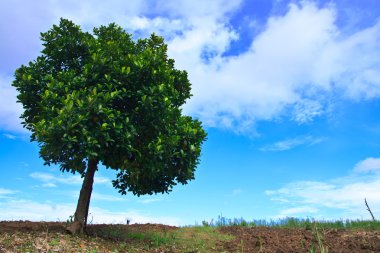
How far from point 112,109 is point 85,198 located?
16.9 feet

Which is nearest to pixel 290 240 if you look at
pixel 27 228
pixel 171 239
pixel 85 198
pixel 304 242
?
pixel 304 242

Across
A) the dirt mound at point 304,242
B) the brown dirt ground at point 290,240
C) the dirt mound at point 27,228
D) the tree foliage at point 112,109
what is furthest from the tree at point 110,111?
the dirt mound at point 304,242

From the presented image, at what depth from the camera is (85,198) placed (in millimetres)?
18203

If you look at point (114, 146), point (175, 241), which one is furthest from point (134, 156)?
point (175, 241)

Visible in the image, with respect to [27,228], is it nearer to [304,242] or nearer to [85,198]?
[85,198]

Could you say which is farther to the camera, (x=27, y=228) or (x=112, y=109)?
(x=27, y=228)

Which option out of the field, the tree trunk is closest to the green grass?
the field

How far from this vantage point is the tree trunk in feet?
58.8

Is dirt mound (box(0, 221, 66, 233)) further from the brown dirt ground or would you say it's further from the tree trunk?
the tree trunk

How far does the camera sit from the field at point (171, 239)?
1545 cm

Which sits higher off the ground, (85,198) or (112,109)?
(112,109)

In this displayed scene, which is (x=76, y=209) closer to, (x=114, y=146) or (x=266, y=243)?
(x=114, y=146)

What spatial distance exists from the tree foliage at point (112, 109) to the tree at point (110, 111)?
0.04 metres

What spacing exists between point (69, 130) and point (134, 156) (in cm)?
336
